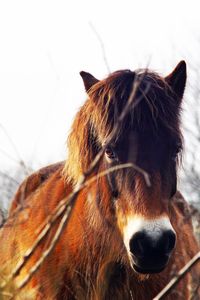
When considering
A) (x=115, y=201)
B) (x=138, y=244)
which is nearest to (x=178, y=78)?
(x=115, y=201)

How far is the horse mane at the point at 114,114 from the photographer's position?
4.11 m

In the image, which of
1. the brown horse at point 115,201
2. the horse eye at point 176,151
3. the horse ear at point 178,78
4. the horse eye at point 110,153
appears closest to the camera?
the brown horse at point 115,201

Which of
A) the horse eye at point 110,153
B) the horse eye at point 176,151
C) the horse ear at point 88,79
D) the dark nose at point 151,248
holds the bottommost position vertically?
the dark nose at point 151,248

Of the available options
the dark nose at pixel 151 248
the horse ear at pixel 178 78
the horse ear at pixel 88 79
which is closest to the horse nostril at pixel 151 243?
the dark nose at pixel 151 248

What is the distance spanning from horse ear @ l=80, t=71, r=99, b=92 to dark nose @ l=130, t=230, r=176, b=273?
158cm

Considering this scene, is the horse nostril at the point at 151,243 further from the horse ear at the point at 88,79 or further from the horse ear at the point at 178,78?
the horse ear at the point at 88,79

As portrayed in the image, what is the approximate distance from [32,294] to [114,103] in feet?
4.31

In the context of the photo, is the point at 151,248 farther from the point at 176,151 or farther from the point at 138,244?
the point at 176,151

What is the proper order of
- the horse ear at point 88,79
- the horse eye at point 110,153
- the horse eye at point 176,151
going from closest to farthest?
the horse eye at point 110,153
the horse eye at point 176,151
the horse ear at point 88,79

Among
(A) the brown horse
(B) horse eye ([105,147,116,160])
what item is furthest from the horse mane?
(B) horse eye ([105,147,116,160])

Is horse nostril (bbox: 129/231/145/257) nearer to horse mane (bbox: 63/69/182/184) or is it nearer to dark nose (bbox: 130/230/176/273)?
dark nose (bbox: 130/230/176/273)

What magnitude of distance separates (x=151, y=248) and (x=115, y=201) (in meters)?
0.60

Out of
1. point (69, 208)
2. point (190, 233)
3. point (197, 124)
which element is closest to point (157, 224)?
point (69, 208)

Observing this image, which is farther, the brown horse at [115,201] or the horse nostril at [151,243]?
the brown horse at [115,201]
